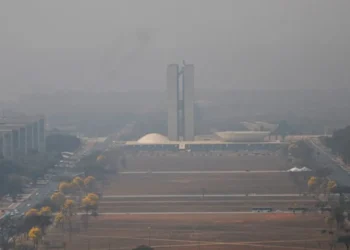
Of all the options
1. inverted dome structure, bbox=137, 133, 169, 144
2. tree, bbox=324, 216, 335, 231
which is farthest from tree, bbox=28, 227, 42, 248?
inverted dome structure, bbox=137, 133, 169, 144

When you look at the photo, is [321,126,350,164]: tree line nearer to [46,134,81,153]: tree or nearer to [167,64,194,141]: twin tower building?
[167,64,194,141]: twin tower building

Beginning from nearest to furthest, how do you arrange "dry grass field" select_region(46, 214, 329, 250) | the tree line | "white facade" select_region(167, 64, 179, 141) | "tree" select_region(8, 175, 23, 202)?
"dry grass field" select_region(46, 214, 329, 250) < "tree" select_region(8, 175, 23, 202) < the tree line < "white facade" select_region(167, 64, 179, 141)

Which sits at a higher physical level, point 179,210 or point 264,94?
point 264,94

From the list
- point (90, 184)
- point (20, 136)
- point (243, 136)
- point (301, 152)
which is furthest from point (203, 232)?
point (243, 136)

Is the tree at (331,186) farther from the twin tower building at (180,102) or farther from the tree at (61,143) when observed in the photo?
the twin tower building at (180,102)

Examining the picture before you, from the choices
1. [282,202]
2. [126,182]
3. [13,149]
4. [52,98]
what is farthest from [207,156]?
[52,98]

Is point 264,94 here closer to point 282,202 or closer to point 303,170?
point 303,170
